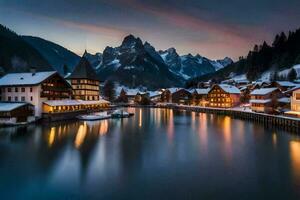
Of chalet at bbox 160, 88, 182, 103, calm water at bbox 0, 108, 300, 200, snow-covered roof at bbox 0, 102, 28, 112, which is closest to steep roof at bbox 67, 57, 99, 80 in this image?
snow-covered roof at bbox 0, 102, 28, 112

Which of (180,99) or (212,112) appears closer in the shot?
(212,112)

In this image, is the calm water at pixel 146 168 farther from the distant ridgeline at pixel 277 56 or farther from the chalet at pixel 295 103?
the distant ridgeline at pixel 277 56

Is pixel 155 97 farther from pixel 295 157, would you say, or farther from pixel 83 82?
pixel 295 157

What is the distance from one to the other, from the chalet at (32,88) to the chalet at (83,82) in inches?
654

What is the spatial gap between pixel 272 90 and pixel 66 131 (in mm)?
50594

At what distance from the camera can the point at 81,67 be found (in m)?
77.0

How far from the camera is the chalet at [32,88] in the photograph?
5119 cm

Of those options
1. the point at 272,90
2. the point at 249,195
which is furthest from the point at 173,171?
the point at 272,90

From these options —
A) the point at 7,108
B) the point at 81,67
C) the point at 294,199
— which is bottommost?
the point at 294,199

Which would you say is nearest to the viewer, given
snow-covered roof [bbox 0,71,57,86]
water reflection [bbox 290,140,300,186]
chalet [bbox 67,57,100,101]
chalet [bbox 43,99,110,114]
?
water reflection [bbox 290,140,300,186]

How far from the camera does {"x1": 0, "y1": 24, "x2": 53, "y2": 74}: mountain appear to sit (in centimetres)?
11331

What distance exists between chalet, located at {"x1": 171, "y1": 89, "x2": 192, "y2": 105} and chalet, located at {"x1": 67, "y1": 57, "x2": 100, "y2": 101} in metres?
56.1

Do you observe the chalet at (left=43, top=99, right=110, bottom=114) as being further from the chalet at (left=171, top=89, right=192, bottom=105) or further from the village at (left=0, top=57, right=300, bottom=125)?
the chalet at (left=171, top=89, right=192, bottom=105)

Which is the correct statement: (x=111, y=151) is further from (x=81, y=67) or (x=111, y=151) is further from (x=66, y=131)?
(x=81, y=67)
